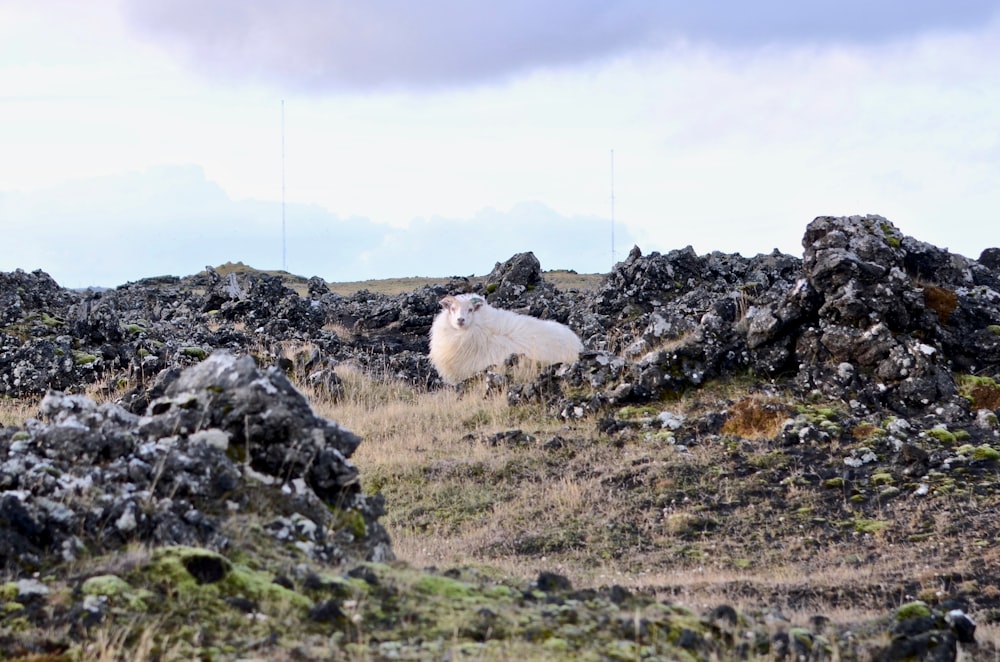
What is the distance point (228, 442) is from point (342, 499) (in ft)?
2.86

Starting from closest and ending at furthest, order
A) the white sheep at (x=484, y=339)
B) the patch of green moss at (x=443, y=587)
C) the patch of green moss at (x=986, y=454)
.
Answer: the patch of green moss at (x=443, y=587), the patch of green moss at (x=986, y=454), the white sheep at (x=484, y=339)

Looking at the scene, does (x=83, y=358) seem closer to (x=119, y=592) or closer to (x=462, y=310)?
(x=462, y=310)

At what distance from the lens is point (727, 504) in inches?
466

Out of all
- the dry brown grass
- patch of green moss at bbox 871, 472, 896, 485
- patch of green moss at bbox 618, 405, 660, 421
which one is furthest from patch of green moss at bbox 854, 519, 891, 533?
the dry brown grass

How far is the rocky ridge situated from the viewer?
6715mm

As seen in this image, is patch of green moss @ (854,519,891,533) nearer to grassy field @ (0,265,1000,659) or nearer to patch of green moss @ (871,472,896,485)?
grassy field @ (0,265,1000,659)

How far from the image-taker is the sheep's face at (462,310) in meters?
19.8

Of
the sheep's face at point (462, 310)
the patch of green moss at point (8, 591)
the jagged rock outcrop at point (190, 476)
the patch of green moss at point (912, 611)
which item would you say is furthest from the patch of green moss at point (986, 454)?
the patch of green moss at point (8, 591)

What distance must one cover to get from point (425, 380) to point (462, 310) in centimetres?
167

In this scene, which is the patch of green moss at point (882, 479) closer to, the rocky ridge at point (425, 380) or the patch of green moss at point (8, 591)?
the rocky ridge at point (425, 380)

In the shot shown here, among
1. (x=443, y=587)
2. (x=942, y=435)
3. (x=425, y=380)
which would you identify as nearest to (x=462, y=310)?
(x=425, y=380)

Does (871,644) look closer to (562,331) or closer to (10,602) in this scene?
(10,602)

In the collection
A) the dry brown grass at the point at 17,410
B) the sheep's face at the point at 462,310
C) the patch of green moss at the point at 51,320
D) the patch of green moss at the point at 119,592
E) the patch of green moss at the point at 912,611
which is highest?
the sheep's face at the point at 462,310

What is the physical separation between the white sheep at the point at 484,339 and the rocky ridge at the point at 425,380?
734mm
